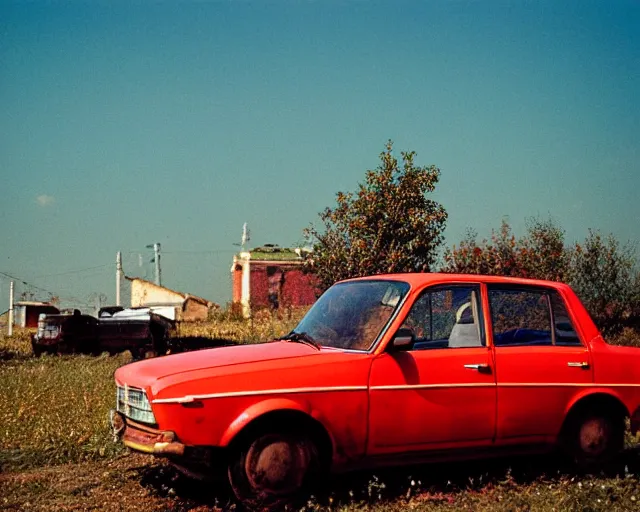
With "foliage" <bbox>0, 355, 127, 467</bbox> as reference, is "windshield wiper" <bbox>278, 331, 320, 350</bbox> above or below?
above

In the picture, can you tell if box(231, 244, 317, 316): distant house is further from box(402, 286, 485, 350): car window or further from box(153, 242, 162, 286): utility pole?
box(402, 286, 485, 350): car window

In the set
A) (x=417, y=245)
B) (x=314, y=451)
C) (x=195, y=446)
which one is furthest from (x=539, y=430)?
(x=417, y=245)

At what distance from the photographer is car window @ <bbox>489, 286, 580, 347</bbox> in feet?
21.8

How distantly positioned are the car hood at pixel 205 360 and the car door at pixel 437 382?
58cm

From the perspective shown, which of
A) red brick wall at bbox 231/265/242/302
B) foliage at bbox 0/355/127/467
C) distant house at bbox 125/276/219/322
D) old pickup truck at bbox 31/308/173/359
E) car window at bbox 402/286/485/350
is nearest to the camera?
car window at bbox 402/286/485/350

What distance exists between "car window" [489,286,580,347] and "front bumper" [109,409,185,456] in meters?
2.70

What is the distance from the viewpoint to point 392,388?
5984 mm

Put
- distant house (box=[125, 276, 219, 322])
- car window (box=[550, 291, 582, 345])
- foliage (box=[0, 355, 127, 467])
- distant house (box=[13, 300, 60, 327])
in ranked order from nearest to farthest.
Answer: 1. car window (box=[550, 291, 582, 345])
2. foliage (box=[0, 355, 127, 467])
3. distant house (box=[13, 300, 60, 327])
4. distant house (box=[125, 276, 219, 322])

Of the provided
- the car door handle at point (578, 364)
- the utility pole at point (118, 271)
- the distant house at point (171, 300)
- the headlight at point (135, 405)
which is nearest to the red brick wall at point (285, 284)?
the distant house at point (171, 300)

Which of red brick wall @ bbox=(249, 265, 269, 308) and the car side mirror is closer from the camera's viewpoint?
the car side mirror

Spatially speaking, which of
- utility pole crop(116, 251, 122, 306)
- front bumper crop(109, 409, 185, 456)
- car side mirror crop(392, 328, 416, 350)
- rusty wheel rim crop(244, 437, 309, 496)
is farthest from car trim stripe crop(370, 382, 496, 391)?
utility pole crop(116, 251, 122, 306)

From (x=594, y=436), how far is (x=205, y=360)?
3.34m

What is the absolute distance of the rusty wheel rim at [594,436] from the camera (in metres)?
6.75

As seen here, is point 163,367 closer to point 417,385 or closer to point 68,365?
point 417,385
